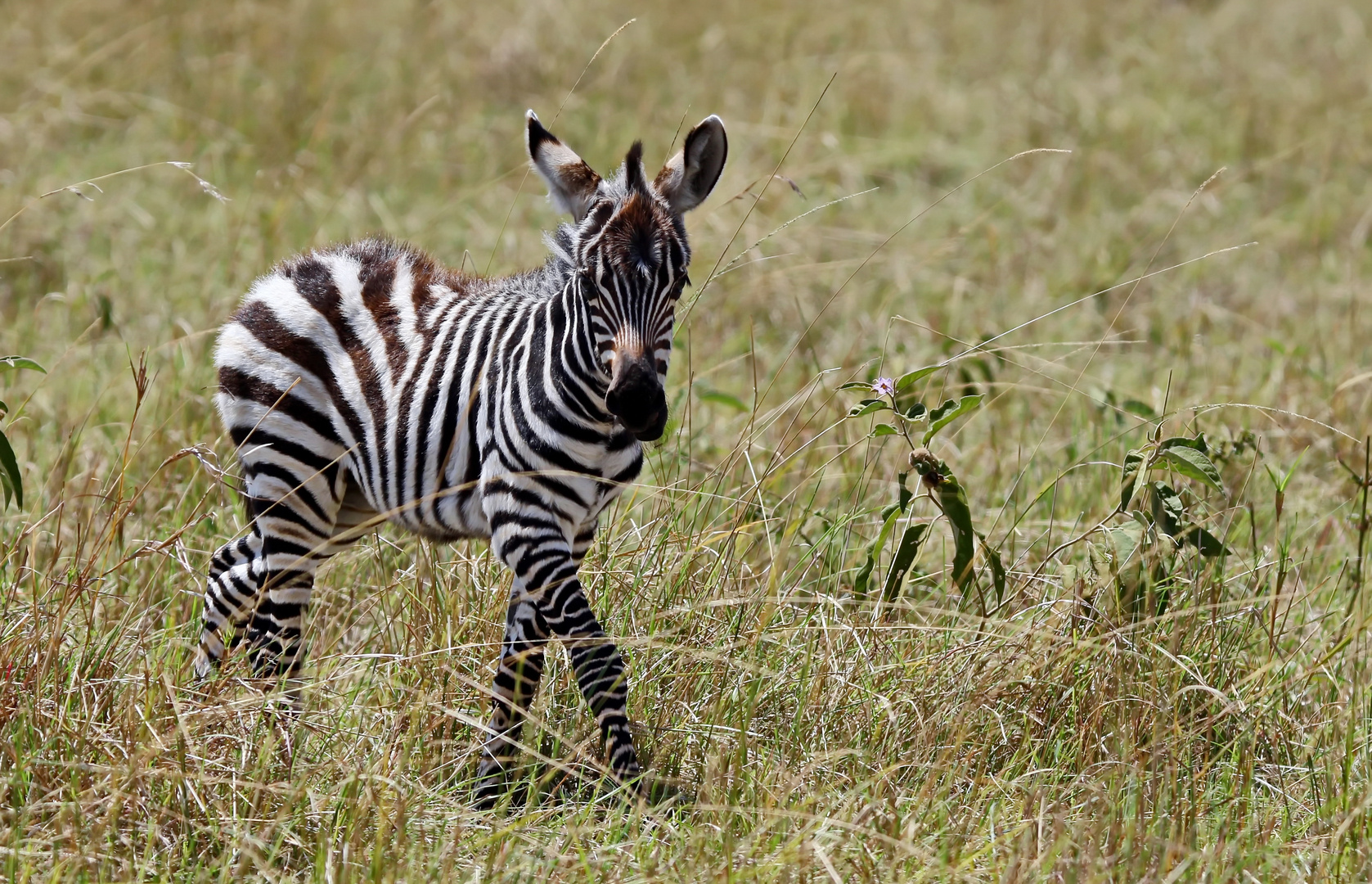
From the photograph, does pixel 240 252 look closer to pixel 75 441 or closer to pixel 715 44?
pixel 75 441

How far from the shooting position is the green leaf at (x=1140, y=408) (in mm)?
5327

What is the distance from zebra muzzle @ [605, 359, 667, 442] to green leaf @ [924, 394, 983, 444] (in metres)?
1.05

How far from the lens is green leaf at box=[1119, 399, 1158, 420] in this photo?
5.33 m

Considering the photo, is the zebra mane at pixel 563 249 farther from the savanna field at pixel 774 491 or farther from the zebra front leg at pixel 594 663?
the zebra front leg at pixel 594 663

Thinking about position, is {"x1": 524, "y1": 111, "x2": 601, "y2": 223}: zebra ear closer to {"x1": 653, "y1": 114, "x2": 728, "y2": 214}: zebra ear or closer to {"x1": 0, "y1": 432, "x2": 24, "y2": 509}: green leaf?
{"x1": 653, "y1": 114, "x2": 728, "y2": 214}: zebra ear

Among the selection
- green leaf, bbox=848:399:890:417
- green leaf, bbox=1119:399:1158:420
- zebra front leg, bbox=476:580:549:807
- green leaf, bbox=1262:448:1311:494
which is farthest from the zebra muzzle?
green leaf, bbox=1119:399:1158:420

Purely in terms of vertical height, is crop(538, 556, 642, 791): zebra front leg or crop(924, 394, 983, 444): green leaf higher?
crop(924, 394, 983, 444): green leaf

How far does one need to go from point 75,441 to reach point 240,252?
8.86 feet

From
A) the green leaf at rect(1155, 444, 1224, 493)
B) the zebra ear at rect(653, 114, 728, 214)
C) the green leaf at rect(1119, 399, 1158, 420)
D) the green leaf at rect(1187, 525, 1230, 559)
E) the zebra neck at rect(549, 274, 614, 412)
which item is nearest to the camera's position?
the zebra neck at rect(549, 274, 614, 412)

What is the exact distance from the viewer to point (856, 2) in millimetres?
13656

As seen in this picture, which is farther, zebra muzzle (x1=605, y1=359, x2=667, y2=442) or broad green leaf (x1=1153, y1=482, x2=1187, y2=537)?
broad green leaf (x1=1153, y1=482, x2=1187, y2=537)

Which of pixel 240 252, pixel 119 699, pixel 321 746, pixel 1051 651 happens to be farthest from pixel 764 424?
pixel 240 252

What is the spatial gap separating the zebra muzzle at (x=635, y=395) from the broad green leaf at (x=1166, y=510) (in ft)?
5.19

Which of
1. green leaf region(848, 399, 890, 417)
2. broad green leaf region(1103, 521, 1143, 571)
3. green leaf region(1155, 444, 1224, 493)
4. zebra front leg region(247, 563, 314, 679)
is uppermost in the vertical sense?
green leaf region(848, 399, 890, 417)
